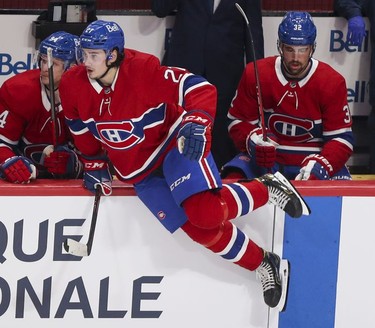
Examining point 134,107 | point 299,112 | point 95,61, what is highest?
point 95,61

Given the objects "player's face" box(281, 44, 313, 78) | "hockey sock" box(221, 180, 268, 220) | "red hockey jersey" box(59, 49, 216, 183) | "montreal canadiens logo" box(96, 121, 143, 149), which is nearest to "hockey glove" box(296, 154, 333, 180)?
"player's face" box(281, 44, 313, 78)

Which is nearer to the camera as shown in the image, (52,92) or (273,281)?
(273,281)

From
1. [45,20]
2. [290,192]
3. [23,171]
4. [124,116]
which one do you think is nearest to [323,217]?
[290,192]

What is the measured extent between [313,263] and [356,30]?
1276 mm

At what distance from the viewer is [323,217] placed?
10.4ft

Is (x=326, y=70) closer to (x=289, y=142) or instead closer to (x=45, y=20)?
(x=289, y=142)

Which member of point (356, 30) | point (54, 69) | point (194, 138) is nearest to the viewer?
point (194, 138)

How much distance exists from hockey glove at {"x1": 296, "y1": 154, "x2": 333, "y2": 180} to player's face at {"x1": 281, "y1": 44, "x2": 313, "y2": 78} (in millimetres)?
325

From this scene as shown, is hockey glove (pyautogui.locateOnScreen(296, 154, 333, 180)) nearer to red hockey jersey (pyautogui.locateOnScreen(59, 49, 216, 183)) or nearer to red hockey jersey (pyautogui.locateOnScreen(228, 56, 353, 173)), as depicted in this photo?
red hockey jersey (pyautogui.locateOnScreen(228, 56, 353, 173))

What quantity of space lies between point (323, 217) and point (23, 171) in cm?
92

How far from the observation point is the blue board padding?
318 centimetres

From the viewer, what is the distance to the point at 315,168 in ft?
11.7

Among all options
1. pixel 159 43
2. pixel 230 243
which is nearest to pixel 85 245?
pixel 230 243

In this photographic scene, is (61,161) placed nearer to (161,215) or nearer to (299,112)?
(161,215)
